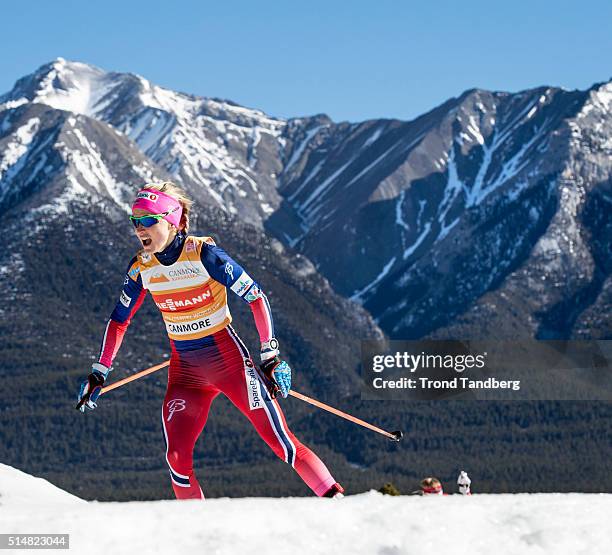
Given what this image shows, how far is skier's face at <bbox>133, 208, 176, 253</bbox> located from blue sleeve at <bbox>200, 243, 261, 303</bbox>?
42cm

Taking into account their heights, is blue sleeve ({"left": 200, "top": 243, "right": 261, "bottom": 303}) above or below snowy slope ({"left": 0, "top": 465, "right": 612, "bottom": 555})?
above

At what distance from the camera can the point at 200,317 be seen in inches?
554

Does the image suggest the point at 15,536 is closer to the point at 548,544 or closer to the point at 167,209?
the point at 548,544

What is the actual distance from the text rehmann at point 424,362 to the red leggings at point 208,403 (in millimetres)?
6583

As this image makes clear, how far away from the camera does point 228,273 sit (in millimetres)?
13562

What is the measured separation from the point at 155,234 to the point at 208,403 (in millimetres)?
1957

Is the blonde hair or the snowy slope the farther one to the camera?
the blonde hair

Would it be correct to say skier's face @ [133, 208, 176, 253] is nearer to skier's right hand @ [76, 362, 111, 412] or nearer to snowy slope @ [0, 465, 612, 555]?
skier's right hand @ [76, 362, 111, 412]

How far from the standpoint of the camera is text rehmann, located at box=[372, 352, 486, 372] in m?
20.6

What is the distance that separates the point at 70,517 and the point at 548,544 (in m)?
3.44

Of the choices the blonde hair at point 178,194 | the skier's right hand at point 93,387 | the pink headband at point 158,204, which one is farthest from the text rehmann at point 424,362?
the pink headband at point 158,204

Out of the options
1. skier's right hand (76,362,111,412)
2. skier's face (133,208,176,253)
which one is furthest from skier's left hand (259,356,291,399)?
skier's right hand (76,362,111,412)

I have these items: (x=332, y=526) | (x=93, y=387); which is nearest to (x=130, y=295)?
(x=93, y=387)

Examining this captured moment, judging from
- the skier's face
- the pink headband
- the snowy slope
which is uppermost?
the pink headband
